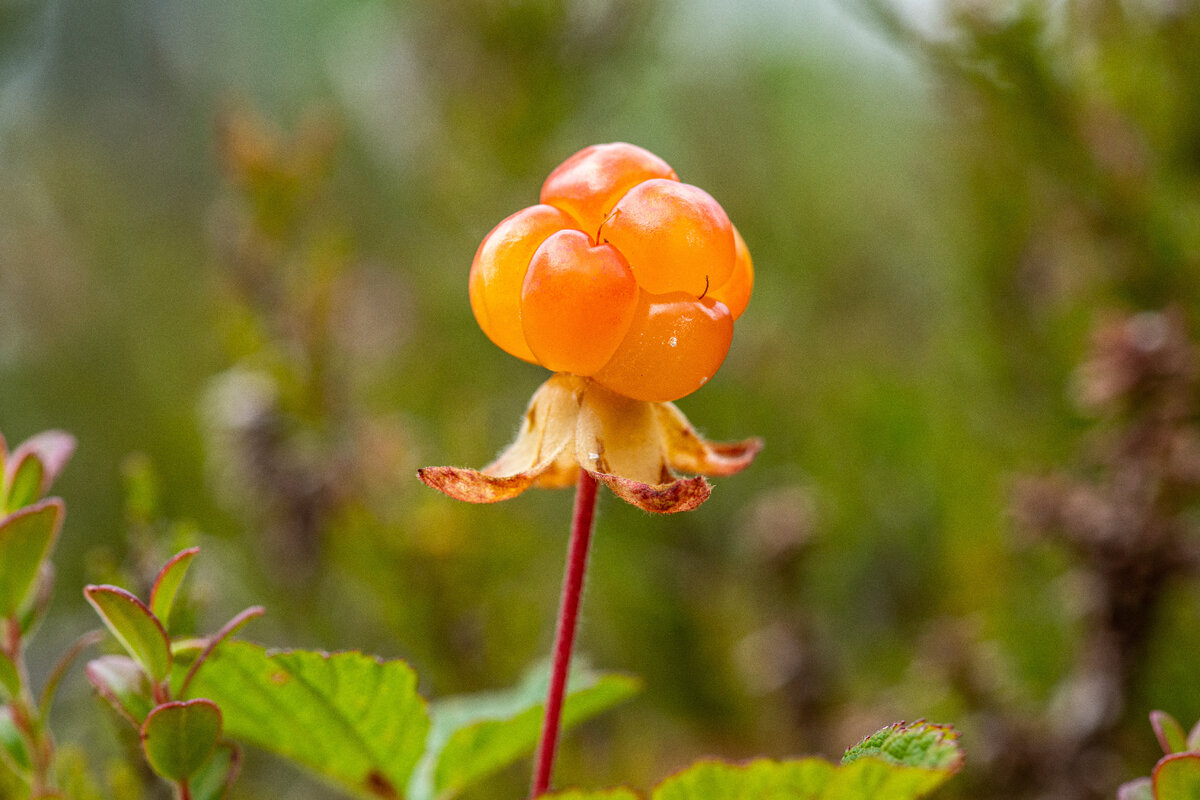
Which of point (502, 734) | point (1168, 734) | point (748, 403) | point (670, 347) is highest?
point (670, 347)

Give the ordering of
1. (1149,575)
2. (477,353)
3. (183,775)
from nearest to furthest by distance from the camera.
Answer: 1. (183,775)
2. (1149,575)
3. (477,353)

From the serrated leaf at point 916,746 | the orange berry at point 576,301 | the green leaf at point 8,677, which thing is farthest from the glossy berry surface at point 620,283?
the green leaf at point 8,677

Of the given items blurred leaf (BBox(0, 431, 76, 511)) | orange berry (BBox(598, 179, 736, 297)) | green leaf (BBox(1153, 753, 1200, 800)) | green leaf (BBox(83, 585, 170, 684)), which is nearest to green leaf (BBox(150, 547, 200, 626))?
green leaf (BBox(83, 585, 170, 684))

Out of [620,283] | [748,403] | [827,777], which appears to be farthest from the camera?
[748,403]

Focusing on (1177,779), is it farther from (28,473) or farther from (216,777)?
(28,473)

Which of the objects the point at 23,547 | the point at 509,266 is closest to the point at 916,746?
the point at 509,266

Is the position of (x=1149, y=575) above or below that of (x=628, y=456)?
below

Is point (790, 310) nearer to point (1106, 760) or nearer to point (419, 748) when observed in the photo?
point (1106, 760)

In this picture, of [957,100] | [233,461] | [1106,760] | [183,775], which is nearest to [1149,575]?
[1106,760]
